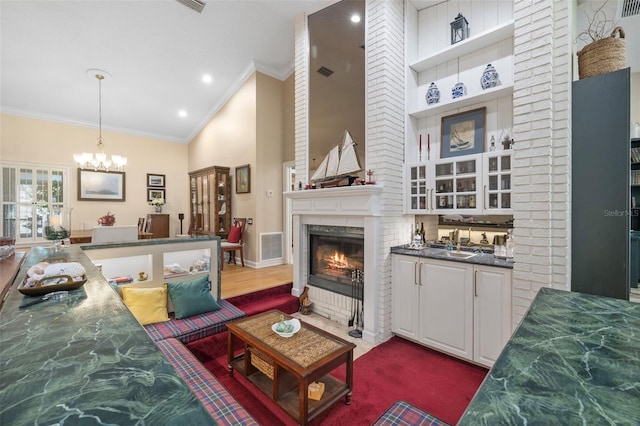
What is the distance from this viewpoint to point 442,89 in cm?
316

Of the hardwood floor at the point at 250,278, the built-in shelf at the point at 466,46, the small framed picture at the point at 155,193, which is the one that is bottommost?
the hardwood floor at the point at 250,278

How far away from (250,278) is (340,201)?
2123mm

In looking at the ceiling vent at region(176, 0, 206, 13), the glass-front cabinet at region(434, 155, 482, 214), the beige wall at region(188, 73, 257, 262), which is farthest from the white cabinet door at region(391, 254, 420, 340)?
the ceiling vent at region(176, 0, 206, 13)

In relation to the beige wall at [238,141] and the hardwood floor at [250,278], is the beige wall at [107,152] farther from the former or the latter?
the hardwood floor at [250,278]

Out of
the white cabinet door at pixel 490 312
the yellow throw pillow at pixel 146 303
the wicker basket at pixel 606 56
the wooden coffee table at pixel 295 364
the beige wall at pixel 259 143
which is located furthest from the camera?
the beige wall at pixel 259 143

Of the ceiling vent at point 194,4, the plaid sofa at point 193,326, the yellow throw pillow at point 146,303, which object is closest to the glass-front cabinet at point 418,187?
the plaid sofa at point 193,326

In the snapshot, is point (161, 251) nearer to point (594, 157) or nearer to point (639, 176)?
point (594, 157)

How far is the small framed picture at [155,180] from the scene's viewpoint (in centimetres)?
715

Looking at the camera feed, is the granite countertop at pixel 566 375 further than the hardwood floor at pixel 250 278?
No

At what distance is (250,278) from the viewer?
14.4 ft

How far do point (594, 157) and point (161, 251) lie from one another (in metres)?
3.94

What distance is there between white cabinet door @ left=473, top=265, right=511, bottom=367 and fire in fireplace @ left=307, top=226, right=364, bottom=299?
1224 mm

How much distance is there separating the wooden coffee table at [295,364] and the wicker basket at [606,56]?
2.80m

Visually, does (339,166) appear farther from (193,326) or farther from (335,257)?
(193,326)
